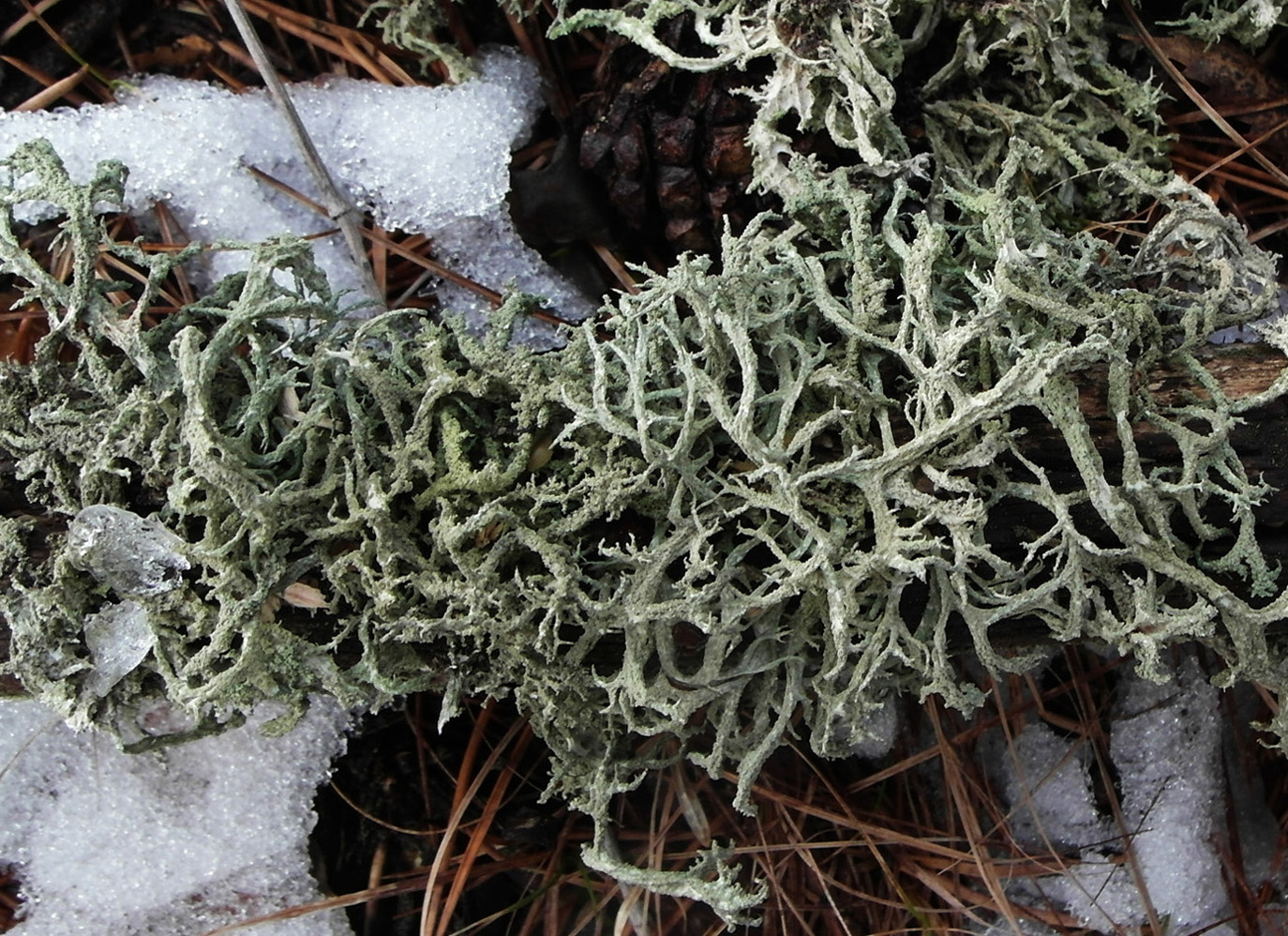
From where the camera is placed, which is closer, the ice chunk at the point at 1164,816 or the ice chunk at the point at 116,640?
the ice chunk at the point at 116,640

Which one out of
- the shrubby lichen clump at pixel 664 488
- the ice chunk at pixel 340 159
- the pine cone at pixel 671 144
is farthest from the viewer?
the ice chunk at pixel 340 159

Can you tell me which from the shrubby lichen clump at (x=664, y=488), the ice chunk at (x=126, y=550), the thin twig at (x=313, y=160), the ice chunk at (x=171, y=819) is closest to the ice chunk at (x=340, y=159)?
the thin twig at (x=313, y=160)

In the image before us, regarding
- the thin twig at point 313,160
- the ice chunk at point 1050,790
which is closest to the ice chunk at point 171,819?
the thin twig at point 313,160

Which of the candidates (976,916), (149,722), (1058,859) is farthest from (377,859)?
(1058,859)

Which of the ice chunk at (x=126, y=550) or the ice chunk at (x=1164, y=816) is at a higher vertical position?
the ice chunk at (x=126, y=550)

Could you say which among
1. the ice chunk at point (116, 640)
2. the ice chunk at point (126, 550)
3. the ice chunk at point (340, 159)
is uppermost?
the ice chunk at point (340, 159)

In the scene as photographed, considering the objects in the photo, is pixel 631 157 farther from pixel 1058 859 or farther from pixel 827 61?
pixel 1058 859

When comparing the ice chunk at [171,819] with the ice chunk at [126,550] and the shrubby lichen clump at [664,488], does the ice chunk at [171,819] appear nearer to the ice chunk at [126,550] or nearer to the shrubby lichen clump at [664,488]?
the shrubby lichen clump at [664,488]

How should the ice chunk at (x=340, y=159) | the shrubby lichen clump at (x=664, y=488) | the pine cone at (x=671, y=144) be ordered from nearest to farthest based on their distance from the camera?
1. the shrubby lichen clump at (x=664, y=488)
2. the pine cone at (x=671, y=144)
3. the ice chunk at (x=340, y=159)
